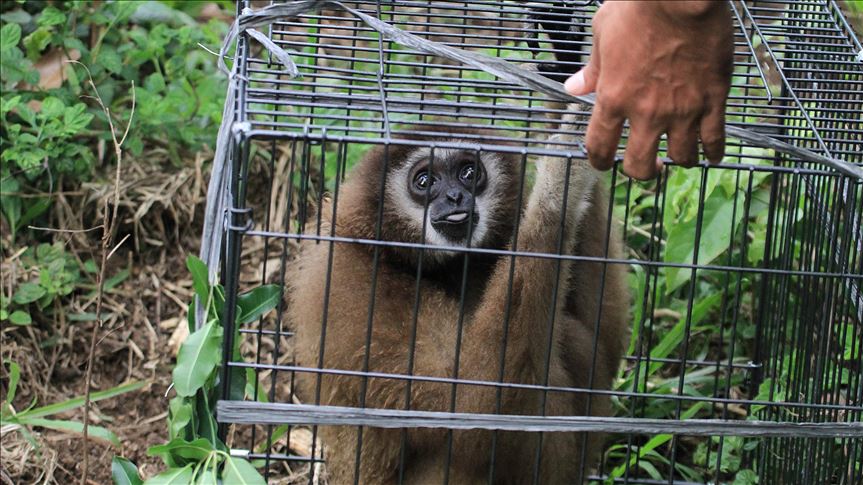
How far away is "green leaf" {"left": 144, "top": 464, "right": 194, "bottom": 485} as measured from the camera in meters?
3.51

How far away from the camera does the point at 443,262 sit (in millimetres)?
4512

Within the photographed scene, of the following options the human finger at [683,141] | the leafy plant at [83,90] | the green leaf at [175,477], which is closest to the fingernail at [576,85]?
the human finger at [683,141]

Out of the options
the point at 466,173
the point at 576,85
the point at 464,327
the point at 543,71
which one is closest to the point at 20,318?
the point at 466,173

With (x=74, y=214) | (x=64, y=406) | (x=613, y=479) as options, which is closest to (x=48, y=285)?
(x=74, y=214)

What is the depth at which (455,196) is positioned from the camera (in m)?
4.48

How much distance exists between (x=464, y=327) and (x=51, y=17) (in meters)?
3.73

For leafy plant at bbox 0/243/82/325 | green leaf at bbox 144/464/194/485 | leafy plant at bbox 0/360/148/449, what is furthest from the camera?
leafy plant at bbox 0/243/82/325

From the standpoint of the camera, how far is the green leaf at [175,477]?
3512 mm

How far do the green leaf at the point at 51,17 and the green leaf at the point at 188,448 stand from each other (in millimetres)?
3638

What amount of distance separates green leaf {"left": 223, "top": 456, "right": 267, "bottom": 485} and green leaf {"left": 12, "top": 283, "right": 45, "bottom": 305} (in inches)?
109

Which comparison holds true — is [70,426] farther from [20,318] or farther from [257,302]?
[257,302]

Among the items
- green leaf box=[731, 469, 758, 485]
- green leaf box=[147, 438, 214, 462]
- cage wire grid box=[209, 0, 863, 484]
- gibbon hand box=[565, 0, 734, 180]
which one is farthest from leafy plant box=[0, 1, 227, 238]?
gibbon hand box=[565, 0, 734, 180]

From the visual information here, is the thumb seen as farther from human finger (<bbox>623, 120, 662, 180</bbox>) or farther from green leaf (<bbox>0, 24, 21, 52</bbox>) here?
green leaf (<bbox>0, 24, 21, 52</bbox>)

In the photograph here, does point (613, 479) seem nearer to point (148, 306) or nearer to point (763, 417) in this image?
point (763, 417)
